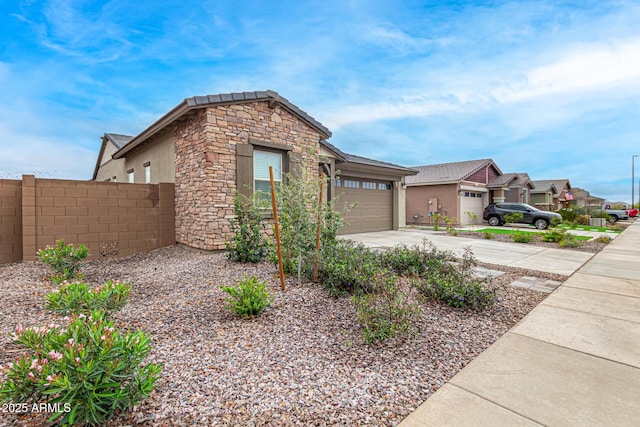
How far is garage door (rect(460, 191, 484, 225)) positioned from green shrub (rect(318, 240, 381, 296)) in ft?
52.0

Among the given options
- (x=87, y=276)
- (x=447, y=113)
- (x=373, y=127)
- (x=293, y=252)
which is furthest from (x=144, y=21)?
(x=373, y=127)

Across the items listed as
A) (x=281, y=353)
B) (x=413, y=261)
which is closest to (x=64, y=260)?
(x=281, y=353)

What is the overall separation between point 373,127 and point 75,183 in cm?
2067

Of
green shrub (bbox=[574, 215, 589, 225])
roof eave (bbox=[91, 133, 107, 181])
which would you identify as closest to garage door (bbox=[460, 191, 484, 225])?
green shrub (bbox=[574, 215, 589, 225])

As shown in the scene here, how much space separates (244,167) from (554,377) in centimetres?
690

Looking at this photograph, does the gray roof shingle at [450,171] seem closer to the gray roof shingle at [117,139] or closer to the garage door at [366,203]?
the garage door at [366,203]

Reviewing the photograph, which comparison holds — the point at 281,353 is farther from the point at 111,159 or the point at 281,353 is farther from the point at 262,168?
the point at 111,159

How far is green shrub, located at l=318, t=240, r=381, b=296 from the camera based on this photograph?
3.99 m

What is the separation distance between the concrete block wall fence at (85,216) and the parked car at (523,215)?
17.7m

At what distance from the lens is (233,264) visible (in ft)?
19.1

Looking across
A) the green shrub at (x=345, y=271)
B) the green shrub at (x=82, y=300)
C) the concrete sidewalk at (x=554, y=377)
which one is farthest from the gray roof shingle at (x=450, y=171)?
the green shrub at (x=82, y=300)

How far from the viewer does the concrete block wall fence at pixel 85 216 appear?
6484mm

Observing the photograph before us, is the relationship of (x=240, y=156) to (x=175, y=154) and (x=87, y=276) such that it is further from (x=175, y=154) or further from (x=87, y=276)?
(x=87, y=276)

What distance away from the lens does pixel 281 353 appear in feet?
8.48
